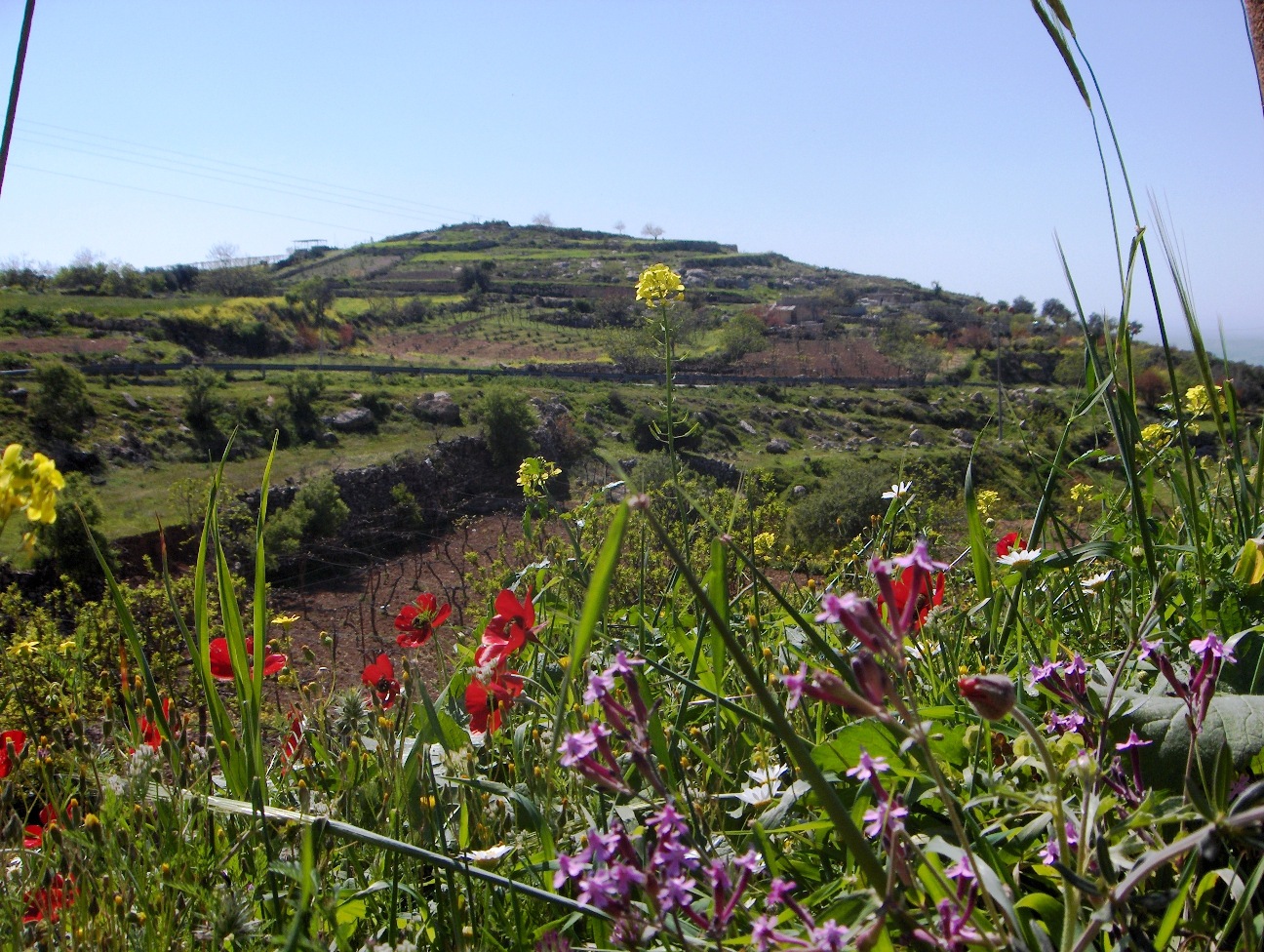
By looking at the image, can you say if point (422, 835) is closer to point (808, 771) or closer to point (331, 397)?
point (808, 771)

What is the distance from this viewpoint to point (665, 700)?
125 cm

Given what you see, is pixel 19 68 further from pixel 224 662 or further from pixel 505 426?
pixel 505 426

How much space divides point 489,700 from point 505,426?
99.6ft

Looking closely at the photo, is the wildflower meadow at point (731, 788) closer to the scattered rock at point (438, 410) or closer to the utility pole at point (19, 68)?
the utility pole at point (19, 68)

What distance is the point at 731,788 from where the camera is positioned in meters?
0.96

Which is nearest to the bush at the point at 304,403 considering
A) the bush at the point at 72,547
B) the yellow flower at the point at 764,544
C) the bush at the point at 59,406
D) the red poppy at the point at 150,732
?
the bush at the point at 59,406

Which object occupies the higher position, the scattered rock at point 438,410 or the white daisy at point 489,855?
the white daisy at point 489,855

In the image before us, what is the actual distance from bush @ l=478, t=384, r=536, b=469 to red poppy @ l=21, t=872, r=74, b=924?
29.9 metres

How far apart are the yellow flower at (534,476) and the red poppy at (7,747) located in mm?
1060

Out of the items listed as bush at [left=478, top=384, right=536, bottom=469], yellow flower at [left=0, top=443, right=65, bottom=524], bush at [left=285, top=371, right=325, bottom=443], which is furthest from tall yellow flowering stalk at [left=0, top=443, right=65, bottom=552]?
bush at [left=285, top=371, right=325, bottom=443]

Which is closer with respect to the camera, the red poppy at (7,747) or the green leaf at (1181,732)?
the green leaf at (1181,732)

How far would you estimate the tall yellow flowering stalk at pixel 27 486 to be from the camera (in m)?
0.69

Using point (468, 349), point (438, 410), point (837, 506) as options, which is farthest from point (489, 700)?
point (468, 349)

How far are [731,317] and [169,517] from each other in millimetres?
46698
